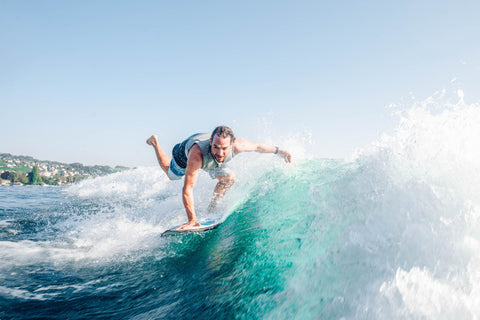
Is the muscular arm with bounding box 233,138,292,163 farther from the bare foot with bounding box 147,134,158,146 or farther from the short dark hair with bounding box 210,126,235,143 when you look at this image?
the bare foot with bounding box 147,134,158,146

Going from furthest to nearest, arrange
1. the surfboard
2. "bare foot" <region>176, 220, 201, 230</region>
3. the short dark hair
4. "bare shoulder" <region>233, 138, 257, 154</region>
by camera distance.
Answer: "bare shoulder" <region>233, 138, 257, 154</region>
the short dark hair
"bare foot" <region>176, 220, 201, 230</region>
the surfboard

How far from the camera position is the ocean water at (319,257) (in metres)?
1.91

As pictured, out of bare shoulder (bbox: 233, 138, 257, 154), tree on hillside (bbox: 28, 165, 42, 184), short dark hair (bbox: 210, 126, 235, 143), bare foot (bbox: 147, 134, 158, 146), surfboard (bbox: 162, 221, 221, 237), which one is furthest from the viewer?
tree on hillside (bbox: 28, 165, 42, 184)

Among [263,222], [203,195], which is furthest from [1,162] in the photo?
[263,222]

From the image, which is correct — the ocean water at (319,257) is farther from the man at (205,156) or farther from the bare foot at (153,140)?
the bare foot at (153,140)

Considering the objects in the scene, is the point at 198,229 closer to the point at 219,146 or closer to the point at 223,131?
the point at 219,146

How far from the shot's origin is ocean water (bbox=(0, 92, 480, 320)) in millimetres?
1913

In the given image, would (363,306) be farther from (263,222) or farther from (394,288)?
(263,222)

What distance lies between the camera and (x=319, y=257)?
265 centimetres

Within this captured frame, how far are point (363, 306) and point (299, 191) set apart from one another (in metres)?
3.40

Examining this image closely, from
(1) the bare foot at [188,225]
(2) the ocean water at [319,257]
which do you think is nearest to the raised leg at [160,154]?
(2) the ocean water at [319,257]

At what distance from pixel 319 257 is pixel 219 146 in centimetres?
263

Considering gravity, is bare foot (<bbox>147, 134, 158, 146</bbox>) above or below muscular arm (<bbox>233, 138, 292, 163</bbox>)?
above

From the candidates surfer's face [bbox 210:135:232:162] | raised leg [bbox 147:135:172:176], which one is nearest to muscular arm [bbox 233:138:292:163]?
surfer's face [bbox 210:135:232:162]
